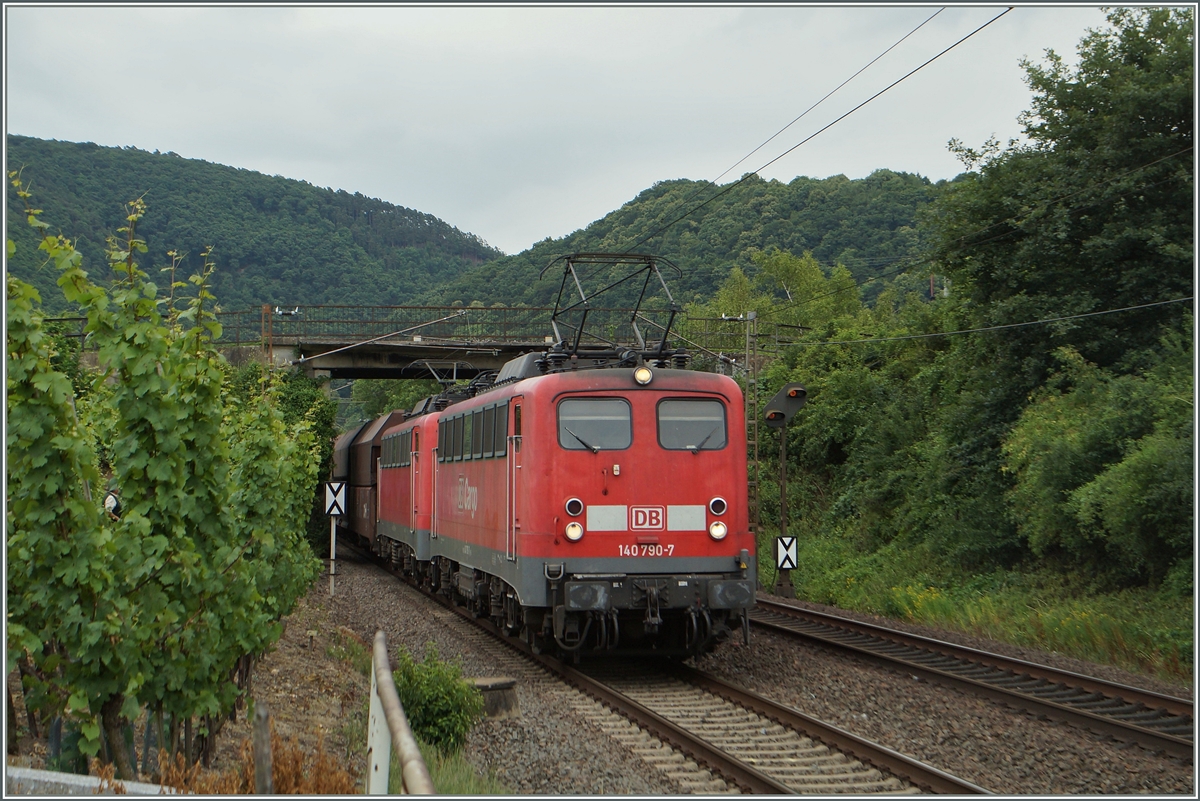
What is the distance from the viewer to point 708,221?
225ft

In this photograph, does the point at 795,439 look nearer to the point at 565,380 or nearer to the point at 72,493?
the point at 565,380

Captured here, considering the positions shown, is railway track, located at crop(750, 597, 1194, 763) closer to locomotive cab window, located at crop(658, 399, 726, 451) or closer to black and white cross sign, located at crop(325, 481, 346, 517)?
locomotive cab window, located at crop(658, 399, 726, 451)

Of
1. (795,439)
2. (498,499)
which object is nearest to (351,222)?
(795,439)

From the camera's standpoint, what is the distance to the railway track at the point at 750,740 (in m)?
7.47

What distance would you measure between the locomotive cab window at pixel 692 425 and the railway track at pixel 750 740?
249 centimetres

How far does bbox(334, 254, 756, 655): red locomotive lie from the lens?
1116 cm

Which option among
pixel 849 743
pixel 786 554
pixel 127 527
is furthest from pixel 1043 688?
pixel 786 554

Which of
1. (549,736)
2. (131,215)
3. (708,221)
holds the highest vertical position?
(708,221)

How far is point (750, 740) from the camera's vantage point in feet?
29.2

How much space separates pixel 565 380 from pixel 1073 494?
30.0ft

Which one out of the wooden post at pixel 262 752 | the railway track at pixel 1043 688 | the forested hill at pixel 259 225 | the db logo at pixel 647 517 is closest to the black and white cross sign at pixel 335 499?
the railway track at pixel 1043 688

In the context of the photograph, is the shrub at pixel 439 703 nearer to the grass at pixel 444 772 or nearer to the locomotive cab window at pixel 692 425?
the grass at pixel 444 772

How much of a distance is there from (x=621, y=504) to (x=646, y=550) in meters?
0.55

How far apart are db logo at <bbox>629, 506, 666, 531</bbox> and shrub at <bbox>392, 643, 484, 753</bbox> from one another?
8.68 ft
